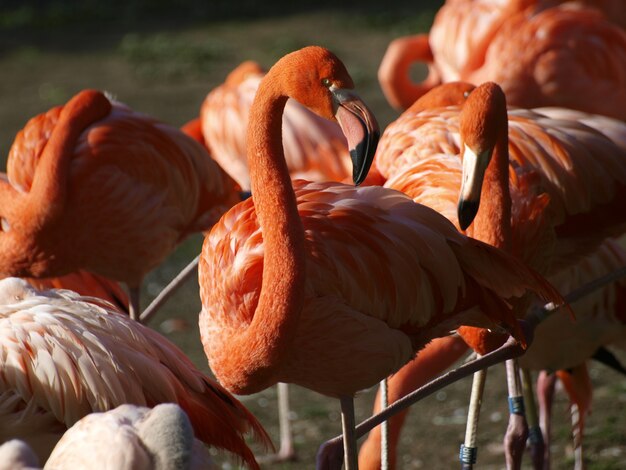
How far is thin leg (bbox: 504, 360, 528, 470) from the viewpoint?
324 cm

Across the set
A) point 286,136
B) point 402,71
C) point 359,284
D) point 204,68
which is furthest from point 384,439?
point 204,68

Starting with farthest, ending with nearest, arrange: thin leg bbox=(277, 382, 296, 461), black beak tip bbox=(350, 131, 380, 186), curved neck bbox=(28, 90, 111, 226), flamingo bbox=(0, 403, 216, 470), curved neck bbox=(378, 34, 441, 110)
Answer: curved neck bbox=(378, 34, 441, 110)
thin leg bbox=(277, 382, 296, 461)
curved neck bbox=(28, 90, 111, 226)
black beak tip bbox=(350, 131, 380, 186)
flamingo bbox=(0, 403, 216, 470)

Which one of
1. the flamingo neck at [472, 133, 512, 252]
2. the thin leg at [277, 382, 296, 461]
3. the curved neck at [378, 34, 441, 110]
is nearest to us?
the flamingo neck at [472, 133, 512, 252]

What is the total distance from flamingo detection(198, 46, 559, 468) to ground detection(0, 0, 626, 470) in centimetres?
143

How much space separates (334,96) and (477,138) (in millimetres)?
477

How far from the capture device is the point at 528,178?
127 inches

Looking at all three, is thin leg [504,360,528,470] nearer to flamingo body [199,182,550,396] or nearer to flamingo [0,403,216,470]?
flamingo body [199,182,550,396]

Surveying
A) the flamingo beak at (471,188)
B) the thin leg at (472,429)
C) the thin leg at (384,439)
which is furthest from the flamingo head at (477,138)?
the thin leg at (384,439)

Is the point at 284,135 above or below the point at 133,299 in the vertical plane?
above

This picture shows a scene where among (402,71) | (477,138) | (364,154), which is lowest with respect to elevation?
(402,71)

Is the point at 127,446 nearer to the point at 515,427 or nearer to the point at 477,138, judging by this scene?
the point at 477,138

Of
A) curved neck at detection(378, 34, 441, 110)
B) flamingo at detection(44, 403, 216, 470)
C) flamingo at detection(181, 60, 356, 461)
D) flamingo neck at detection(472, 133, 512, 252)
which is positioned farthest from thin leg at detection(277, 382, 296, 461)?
curved neck at detection(378, 34, 441, 110)

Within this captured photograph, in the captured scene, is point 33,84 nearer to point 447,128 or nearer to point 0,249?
point 0,249

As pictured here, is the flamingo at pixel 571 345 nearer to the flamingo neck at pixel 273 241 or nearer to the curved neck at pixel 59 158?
the flamingo neck at pixel 273 241
